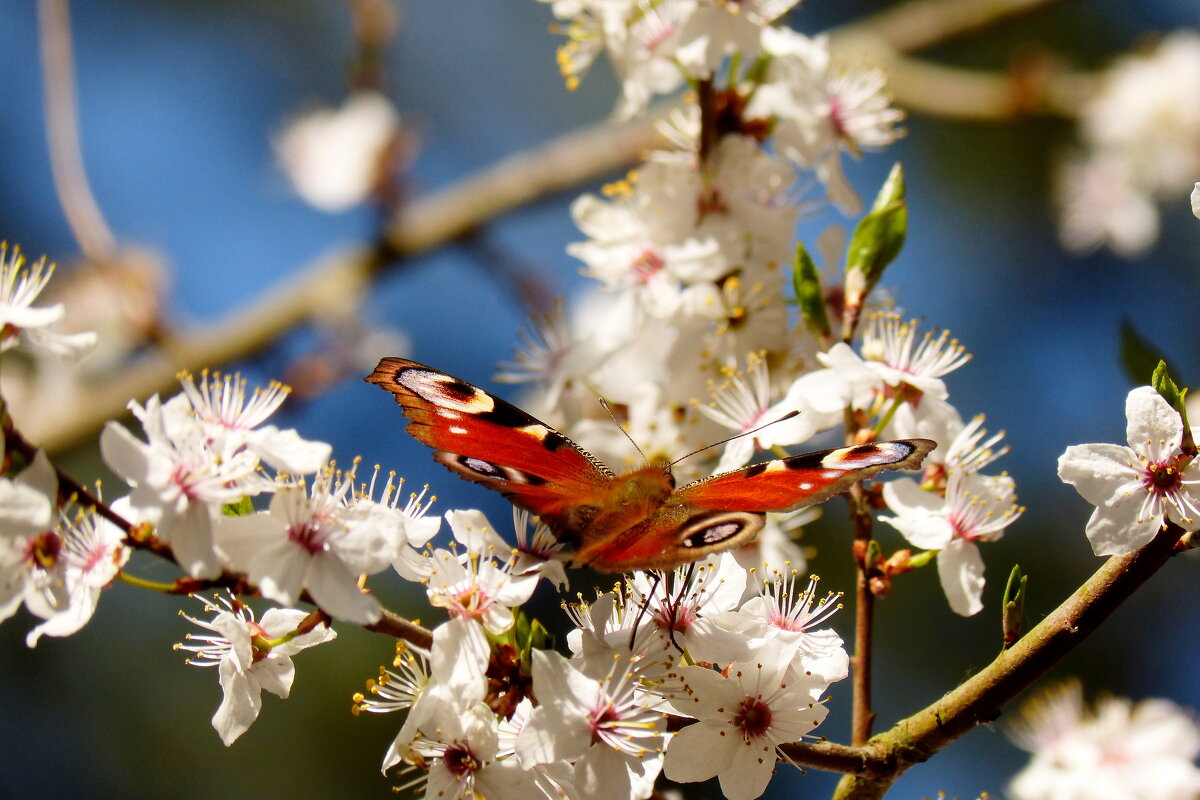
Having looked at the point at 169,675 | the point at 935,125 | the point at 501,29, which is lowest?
the point at 169,675

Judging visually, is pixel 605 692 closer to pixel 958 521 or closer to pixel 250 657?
pixel 250 657

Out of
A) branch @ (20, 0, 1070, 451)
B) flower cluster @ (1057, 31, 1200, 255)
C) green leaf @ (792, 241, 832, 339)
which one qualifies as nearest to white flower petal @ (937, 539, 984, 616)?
green leaf @ (792, 241, 832, 339)

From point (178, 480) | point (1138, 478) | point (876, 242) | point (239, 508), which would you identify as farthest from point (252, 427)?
point (1138, 478)

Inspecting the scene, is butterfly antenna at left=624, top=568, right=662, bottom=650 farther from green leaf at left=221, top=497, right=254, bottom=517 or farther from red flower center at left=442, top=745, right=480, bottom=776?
green leaf at left=221, top=497, right=254, bottom=517

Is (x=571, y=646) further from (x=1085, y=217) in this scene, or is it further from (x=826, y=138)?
(x=1085, y=217)

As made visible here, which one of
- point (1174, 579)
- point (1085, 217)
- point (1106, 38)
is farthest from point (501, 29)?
point (1174, 579)
